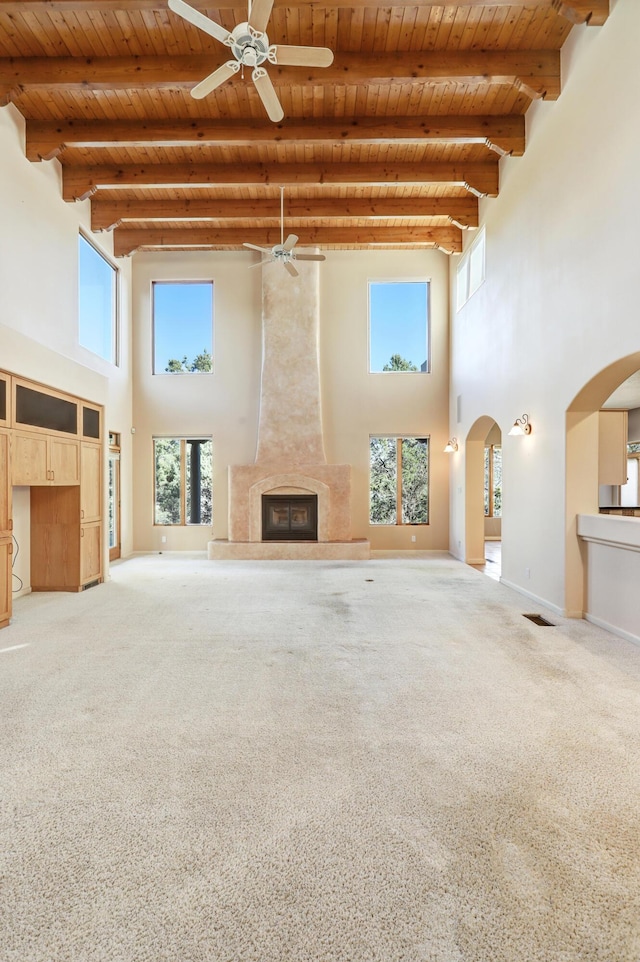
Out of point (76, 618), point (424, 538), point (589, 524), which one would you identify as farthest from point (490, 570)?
point (76, 618)

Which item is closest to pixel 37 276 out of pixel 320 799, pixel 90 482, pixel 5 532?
pixel 90 482

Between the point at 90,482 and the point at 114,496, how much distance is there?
2.49 m

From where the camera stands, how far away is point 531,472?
560 centimetres

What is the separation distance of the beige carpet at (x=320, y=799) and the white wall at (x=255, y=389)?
17.8 ft

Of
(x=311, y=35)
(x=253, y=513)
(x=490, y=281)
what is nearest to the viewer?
(x=311, y=35)

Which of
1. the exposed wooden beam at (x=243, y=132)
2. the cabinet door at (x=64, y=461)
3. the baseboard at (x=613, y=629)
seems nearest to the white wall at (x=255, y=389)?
the cabinet door at (x=64, y=461)

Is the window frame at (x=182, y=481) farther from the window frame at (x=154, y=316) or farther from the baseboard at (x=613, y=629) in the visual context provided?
the baseboard at (x=613, y=629)

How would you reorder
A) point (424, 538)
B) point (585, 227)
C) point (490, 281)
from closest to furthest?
point (585, 227)
point (490, 281)
point (424, 538)

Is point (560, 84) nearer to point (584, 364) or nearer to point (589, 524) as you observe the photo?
point (584, 364)

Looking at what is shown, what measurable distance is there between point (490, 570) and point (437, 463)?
269 centimetres

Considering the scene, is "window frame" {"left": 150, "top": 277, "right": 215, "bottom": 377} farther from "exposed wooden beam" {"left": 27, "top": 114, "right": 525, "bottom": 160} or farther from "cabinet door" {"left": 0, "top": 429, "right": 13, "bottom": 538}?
"cabinet door" {"left": 0, "top": 429, "right": 13, "bottom": 538}

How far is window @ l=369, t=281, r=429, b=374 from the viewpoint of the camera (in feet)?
31.7

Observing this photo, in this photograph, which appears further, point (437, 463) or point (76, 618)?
point (437, 463)

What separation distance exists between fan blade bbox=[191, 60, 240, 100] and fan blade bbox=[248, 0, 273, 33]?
31 cm
